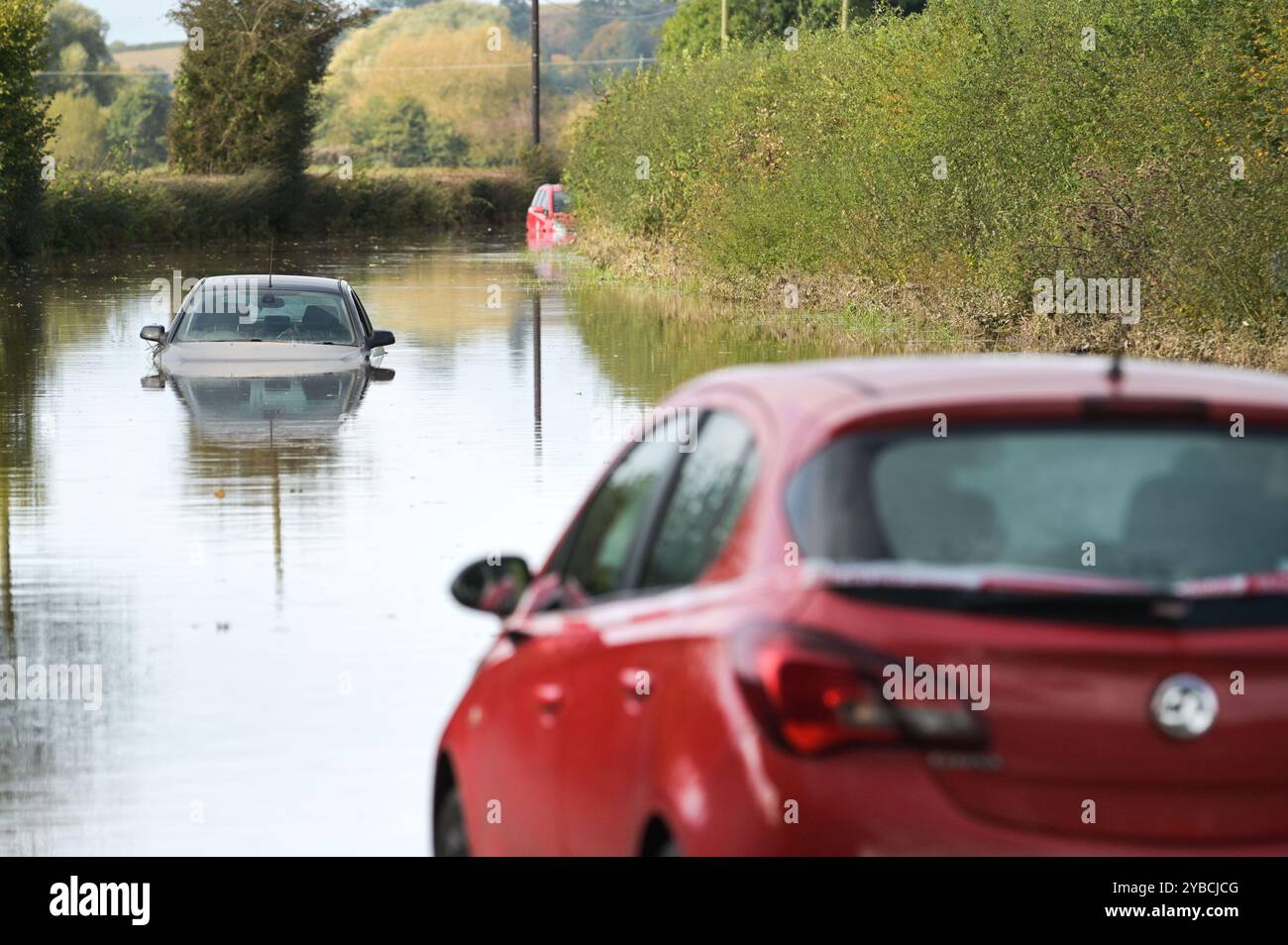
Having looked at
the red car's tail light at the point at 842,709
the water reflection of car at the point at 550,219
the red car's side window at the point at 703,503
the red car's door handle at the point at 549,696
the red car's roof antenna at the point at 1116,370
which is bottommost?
the water reflection of car at the point at 550,219

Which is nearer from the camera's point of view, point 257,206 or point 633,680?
point 633,680

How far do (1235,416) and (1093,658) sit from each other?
67cm

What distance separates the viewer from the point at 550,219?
64.4 meters

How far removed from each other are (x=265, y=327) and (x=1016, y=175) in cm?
963

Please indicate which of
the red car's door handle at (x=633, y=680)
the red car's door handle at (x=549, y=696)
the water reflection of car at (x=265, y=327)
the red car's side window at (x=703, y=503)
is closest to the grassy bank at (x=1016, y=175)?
the water reflection of car at (x=265, y=327)

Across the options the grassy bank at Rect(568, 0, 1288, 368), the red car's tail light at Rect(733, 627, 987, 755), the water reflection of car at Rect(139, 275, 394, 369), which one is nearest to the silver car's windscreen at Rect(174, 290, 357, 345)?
the water reflection of car at Rect(139, 275, 394, 369)

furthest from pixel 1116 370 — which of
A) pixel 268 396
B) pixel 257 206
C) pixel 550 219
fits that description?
pixel 257 206

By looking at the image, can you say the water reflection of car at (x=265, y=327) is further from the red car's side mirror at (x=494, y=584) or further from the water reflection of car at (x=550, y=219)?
the water reflection of car at (x=550, y=219)

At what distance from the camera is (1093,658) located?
4297mm

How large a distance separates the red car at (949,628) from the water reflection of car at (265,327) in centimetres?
1725

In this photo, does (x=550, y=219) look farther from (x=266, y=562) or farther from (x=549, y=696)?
(x=549, y=696)

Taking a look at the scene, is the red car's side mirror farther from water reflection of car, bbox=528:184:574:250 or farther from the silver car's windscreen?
water reflection of car, bbox=528:184:574:250

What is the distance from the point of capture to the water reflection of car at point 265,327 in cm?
2244
